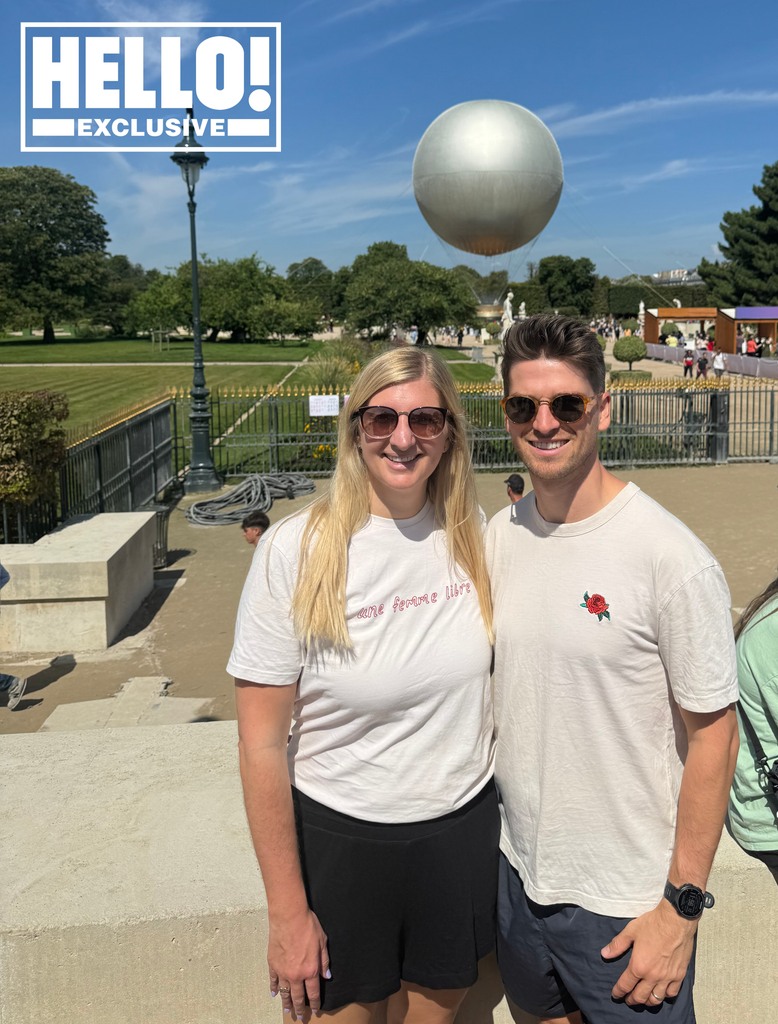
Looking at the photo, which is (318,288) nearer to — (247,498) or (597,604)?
(247,498)

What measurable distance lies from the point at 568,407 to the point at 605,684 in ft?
1.83

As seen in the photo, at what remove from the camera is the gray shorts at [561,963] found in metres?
1.66

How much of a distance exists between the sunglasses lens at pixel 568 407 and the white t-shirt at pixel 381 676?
0.39m

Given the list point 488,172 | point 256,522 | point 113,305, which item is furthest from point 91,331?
point 256,522

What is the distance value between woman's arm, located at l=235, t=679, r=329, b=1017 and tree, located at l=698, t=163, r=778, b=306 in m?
60.6

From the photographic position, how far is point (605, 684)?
1637 millimetres

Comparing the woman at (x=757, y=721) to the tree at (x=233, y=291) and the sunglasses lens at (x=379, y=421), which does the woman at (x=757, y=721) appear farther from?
the tree at (x=233, y=291)

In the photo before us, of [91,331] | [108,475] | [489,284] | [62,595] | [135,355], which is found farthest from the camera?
[91,331]

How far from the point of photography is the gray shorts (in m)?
1.66

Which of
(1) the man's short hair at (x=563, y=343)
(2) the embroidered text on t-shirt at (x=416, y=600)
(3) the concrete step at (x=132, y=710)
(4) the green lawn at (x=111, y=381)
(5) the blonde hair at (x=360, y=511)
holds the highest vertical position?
(4) the green lawn at (x=111, y=381)

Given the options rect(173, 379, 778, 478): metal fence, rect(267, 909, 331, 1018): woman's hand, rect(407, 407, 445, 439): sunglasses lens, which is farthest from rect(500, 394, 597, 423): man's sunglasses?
rect(173, 379, 778, 478): metal fence

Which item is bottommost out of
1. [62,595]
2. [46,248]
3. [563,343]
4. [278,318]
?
[62,595]

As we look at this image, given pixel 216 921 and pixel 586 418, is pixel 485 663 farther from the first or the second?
pixel 216 921

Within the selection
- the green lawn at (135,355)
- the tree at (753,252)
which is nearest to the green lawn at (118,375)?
the green lawn at (135,355)
